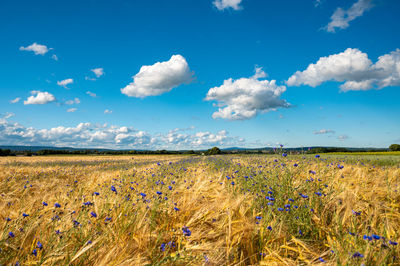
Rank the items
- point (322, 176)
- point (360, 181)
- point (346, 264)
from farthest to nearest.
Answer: point (360, 181)
point (322, 176)
point (346, 264)

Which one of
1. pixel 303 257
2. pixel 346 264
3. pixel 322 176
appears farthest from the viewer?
pixel 322 176

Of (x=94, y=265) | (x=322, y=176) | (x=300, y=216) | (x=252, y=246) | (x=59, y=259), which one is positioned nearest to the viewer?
(x=94, y=265)

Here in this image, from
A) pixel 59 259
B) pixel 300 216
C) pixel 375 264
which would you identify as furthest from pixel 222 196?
pixel 59 259

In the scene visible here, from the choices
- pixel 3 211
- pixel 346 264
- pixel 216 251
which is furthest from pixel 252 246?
pixel 3 211

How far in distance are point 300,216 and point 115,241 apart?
218cm

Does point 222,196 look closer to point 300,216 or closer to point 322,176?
point 300,216

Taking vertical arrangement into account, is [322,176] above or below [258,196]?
above

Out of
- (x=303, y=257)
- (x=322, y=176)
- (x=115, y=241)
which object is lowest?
(x=303, y=257)

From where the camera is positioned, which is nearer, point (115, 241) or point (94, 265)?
point (94, 265)

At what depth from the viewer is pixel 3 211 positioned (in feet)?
9.51

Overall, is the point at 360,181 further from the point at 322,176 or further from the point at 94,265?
the point at 94,265

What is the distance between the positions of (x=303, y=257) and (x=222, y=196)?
4.54 feet

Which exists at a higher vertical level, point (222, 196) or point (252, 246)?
point (222, 196)

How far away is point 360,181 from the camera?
4156 millimetres
